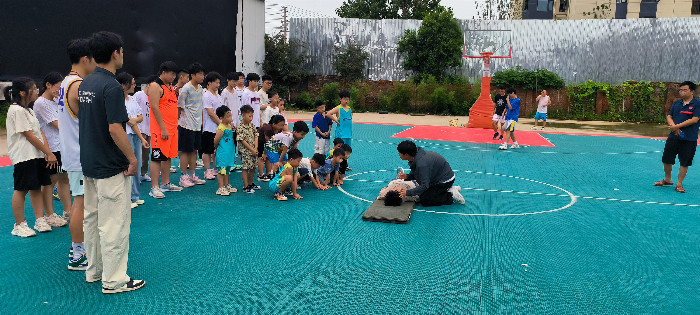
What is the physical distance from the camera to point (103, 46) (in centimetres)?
390

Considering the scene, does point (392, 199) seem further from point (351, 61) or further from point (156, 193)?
point (351, 61)

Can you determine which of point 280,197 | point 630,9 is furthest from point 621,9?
point 280,197

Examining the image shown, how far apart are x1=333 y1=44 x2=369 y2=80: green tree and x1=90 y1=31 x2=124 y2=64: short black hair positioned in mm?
23442

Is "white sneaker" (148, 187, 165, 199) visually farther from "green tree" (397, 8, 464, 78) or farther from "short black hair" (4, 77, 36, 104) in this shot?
"green tree" (397, 8, 464, 78)

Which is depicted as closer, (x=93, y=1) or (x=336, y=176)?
(x=336, y=176)

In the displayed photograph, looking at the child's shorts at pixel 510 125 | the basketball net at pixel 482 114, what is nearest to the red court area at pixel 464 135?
the basketball net at pixel 482 114

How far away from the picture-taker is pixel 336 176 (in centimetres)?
838

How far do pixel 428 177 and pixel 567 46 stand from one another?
2174cm

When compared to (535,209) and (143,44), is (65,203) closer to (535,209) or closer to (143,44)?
(535,209)

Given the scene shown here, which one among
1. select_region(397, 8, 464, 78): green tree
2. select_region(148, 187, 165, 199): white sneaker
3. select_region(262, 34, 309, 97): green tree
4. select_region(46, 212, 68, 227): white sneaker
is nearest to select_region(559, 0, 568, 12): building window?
select_region(397, 8, 464, 78): green tree

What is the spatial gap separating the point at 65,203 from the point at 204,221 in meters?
1.62

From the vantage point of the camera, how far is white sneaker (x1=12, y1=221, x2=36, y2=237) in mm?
5383

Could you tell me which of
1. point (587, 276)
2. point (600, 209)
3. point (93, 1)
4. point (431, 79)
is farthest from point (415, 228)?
point (431, 79)

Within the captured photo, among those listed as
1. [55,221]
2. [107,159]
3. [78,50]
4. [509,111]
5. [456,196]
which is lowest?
[55,221]
